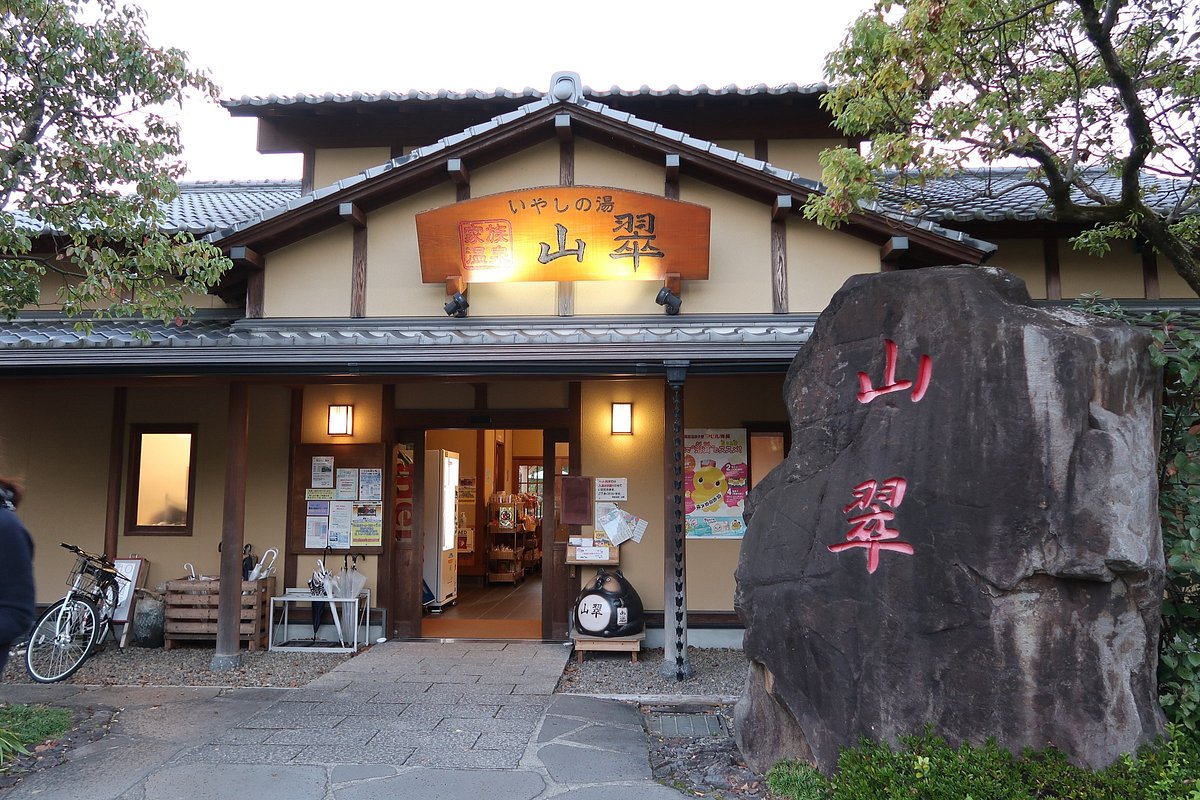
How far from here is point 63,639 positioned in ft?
25.4

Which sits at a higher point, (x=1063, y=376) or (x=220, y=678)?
(x=1063, y=376)

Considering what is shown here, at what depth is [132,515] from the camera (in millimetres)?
9531

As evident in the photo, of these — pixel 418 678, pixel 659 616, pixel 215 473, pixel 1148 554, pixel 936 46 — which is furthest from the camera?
pixel 215 473

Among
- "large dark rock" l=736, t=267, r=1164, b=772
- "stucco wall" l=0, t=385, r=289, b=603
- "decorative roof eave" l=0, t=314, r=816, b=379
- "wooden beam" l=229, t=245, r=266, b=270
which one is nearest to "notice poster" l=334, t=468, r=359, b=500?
"stucco wall" l=0, t=385, r=289, b=603

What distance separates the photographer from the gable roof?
816 cm

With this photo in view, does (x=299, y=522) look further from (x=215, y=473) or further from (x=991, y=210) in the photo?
(x=991, y=210)

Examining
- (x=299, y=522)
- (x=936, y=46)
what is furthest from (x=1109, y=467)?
(x=299, y=522)

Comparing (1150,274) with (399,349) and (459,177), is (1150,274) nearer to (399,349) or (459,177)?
(459,177)

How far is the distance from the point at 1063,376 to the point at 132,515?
9.99 meters

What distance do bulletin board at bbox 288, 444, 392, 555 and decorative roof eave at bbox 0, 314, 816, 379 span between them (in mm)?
1930

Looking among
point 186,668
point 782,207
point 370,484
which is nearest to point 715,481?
point 782,207

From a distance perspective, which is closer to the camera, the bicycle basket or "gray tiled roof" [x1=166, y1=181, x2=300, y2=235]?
the bicycle basket

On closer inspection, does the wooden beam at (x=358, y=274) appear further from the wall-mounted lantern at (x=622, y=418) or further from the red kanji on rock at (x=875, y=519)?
A: the red kanji on rock at (x=875, y=519)

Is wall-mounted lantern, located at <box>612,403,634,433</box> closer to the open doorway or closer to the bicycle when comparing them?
the open doorway
